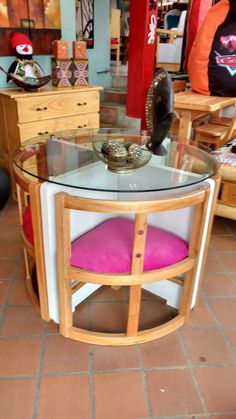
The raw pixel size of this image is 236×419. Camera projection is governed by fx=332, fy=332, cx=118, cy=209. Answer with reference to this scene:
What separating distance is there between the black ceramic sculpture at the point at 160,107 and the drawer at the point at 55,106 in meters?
1.21

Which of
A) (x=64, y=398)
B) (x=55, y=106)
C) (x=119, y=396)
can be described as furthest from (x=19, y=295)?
(x=55, y=106)

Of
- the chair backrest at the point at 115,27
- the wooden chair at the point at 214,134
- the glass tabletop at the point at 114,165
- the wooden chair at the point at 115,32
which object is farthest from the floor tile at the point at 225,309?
the chair backrest at the point at 115,27

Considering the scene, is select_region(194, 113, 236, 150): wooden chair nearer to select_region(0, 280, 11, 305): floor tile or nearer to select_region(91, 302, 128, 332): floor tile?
select_region(91, 302, 128, 332): floor tile

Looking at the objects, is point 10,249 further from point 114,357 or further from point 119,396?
point 119,396

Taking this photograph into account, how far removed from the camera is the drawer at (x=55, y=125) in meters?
2.56

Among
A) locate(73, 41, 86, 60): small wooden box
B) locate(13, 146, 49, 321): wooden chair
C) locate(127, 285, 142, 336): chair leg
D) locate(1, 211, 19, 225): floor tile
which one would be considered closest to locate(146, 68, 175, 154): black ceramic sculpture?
locate(13, 146, 49, 321): wooden chair

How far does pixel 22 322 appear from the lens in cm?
162

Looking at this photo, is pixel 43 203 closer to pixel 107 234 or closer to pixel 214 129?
pixel 107 234

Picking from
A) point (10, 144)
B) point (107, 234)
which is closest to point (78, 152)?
point (107, 234)

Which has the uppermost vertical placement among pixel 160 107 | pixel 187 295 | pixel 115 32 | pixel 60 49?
pixel 115 32

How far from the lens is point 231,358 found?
1.48 metres

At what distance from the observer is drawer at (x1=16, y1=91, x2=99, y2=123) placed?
2500mm

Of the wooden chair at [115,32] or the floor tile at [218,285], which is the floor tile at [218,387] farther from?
the wooden chair at [115,32]

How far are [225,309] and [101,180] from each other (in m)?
0.96
